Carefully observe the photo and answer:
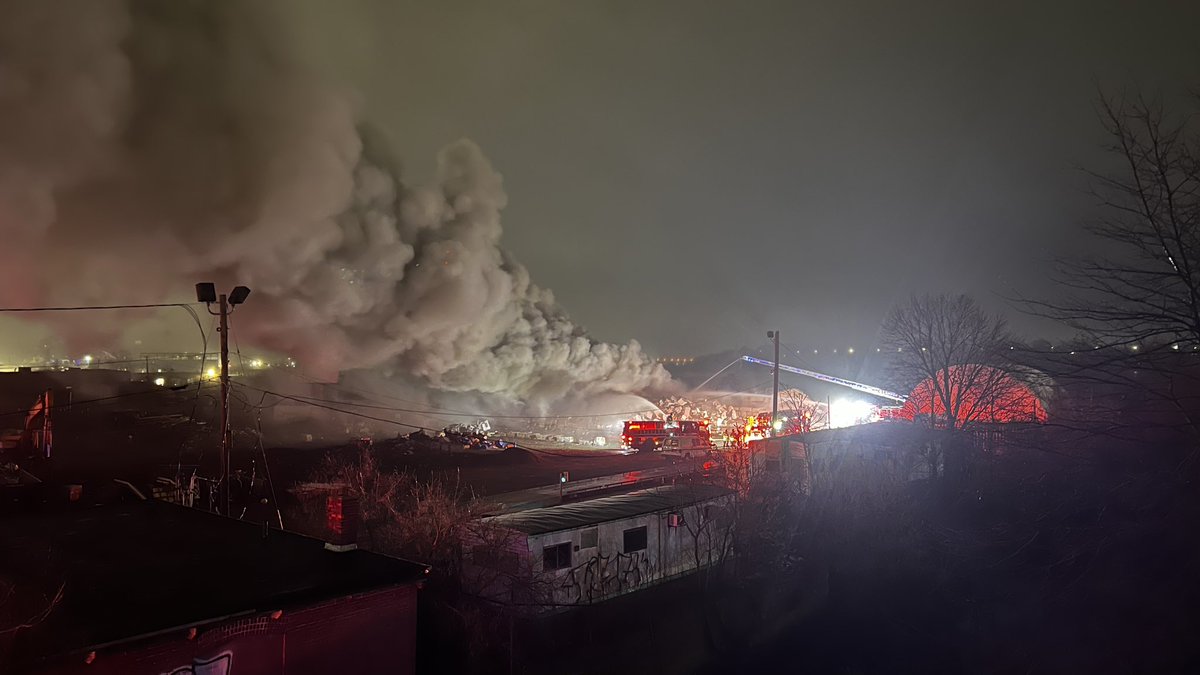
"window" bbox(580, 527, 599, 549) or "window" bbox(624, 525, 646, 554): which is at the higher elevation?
"window" bbox(580, 527, 599, 549)

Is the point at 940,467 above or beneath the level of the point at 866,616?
above

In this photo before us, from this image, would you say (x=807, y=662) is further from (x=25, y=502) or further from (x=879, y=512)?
(x=25, y=502)

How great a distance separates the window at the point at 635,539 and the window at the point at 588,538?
1.32 m

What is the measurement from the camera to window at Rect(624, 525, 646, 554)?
19.5 metres

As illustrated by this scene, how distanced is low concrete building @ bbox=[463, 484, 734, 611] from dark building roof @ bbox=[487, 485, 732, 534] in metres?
0.03

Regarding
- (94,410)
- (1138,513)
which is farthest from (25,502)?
(94,410)

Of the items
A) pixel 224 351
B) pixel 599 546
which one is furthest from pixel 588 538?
pixel 224 351

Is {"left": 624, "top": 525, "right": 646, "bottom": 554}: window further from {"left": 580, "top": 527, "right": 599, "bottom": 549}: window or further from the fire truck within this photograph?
the fire truck

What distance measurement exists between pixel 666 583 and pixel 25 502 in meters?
16.8

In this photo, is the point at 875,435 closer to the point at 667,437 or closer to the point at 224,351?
the point at 667,437

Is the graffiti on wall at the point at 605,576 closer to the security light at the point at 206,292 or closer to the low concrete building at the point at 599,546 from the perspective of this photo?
the low concrete building at the point at 599,546

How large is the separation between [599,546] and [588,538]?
493 millimetres

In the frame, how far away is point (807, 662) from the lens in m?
19.3

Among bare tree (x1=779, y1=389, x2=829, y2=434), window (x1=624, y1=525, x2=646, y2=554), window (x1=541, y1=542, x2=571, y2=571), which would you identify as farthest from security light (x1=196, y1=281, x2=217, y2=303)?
bare tree (x1=779, y1=389, x2=829, y2=434)
